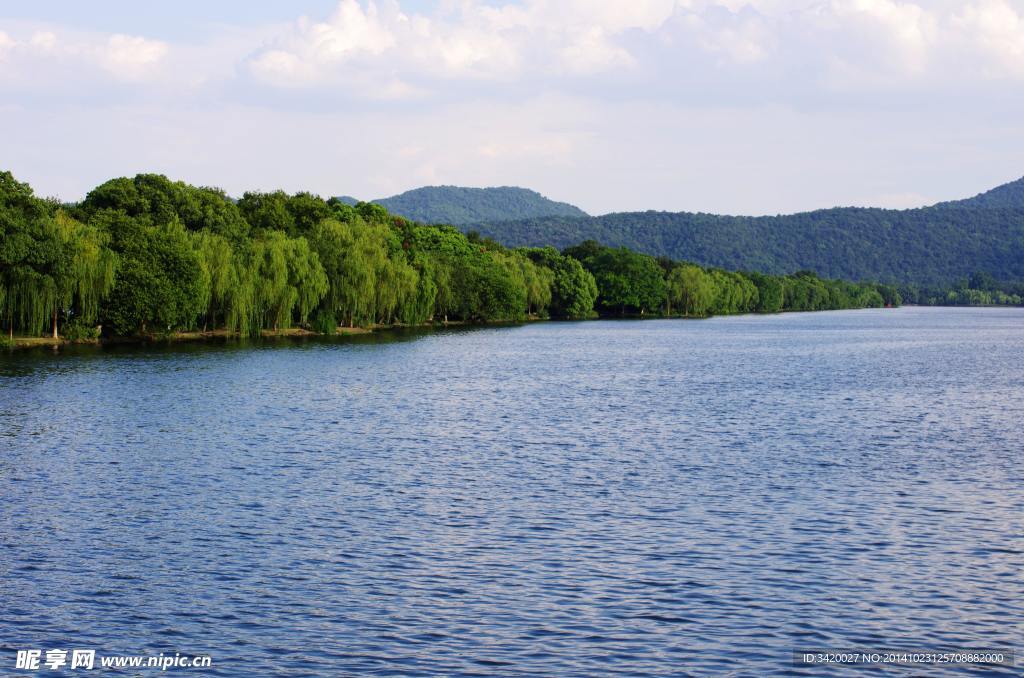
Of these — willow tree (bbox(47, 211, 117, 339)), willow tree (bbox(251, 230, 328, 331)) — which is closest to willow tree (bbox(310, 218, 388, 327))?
willow tree (bbox(251, 230, 328, 331))

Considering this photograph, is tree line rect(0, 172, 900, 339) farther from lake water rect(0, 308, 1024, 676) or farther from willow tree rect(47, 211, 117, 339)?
lake water rect(0, 308, 1024, 676)

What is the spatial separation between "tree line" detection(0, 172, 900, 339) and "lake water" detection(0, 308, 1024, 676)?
22.7 m

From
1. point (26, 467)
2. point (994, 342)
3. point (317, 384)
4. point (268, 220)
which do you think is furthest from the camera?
point (268, 220)

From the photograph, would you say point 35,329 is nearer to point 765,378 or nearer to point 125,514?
point 765,378

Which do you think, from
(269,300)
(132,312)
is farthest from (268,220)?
(132,312)

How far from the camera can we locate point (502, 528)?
68.5 feet

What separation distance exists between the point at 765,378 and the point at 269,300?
39.9 metres

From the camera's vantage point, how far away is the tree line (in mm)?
64938

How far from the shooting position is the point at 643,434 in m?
34.0

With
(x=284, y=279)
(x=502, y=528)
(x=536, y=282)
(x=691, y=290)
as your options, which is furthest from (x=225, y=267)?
(x=691, y=290)

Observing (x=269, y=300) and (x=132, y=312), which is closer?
(x=132, y=312)

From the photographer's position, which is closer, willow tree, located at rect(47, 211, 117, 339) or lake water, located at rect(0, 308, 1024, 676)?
lake water, located at rect(0, 308, 1024, 676)

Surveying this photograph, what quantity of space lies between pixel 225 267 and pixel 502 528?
195 feet

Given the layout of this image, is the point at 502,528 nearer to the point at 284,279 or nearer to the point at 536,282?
the point at 284,279
